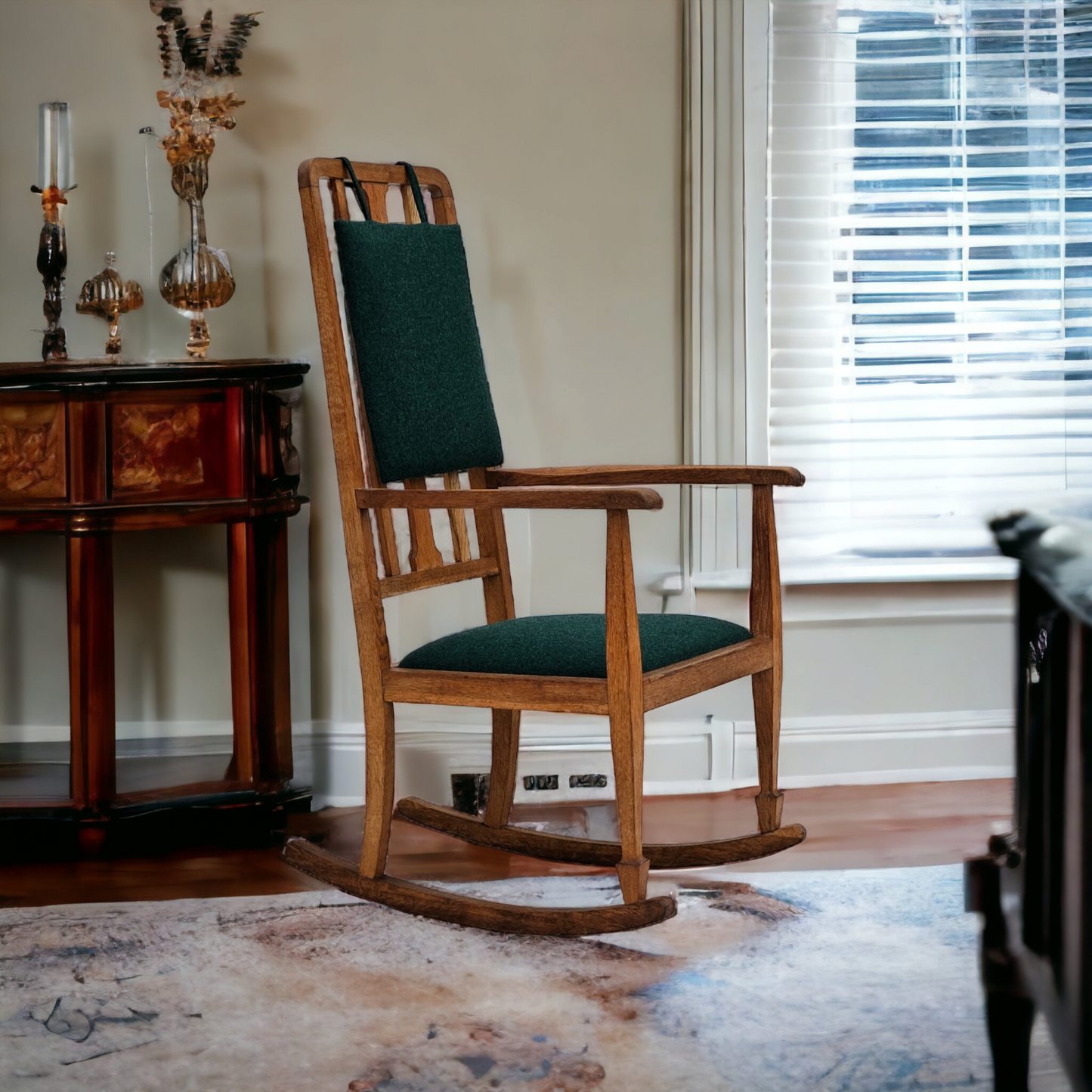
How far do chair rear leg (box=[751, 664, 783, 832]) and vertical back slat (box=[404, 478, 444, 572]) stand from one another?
1.87 ft

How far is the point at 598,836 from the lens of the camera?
2.26m

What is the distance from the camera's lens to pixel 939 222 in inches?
100

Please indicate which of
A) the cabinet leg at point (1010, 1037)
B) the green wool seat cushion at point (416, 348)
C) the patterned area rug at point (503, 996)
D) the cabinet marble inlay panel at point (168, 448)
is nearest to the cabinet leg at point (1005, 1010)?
the cabinet leg at point (1010, 1037)

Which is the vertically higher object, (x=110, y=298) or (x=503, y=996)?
(x=110, y=298)

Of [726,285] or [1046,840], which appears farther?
[726,285]

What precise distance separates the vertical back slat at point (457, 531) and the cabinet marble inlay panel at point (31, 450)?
68 cm

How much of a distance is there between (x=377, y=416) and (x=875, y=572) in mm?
1245

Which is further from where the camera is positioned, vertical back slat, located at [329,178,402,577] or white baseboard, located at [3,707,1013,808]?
white baseboard, located at [3,707,1013,808]

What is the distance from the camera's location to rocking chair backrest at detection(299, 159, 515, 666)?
1842 mm

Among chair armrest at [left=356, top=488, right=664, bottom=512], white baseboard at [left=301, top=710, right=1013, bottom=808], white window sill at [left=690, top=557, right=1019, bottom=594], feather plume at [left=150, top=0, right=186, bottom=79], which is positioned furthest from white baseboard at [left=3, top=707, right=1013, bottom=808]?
feather plume at [left=150, top=0, right=186, bottom=79]

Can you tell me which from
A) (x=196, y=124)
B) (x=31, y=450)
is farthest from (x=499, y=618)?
(x=196, y=124)

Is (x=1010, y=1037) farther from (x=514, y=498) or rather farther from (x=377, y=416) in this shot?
(x=377, y=416)

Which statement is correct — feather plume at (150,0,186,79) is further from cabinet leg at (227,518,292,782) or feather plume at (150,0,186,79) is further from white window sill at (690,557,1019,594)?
white window sill at (690,557,1019,594)

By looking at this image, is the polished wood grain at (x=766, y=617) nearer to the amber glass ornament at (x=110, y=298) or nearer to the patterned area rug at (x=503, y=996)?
the patterned area rug at (x=503, y=996)
